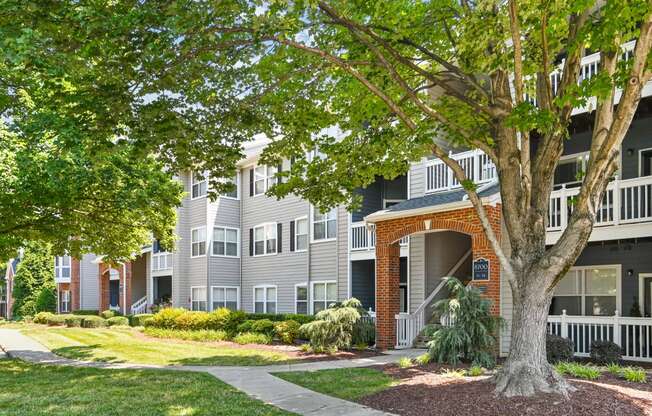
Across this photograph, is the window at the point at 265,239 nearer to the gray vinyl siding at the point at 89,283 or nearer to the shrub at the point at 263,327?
the shrub at the point at 263,327

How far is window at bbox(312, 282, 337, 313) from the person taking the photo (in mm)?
24359

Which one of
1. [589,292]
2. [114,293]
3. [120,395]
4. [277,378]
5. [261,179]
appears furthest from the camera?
[114,293]

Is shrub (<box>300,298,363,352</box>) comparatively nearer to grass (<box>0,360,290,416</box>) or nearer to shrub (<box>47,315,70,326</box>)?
grass (<box>0,360,290,416</box>)

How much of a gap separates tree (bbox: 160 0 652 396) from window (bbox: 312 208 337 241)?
12.4m

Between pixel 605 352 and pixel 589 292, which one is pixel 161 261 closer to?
pixel 589 292

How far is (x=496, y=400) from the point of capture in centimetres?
858

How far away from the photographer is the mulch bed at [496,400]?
8.00 metres

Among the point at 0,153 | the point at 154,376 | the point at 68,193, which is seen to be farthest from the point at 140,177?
the point at 154,376

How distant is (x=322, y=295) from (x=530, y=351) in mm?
16510

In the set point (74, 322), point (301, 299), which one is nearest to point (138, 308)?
point (74, 322)

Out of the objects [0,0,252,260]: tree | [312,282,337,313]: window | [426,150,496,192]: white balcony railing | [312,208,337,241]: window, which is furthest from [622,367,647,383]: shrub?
[312,208,337,241]: window

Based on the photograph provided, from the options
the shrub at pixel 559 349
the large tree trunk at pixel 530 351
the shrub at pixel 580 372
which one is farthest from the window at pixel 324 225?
the large tree trunk at pixel 530 351

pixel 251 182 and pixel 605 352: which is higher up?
pixel 251 182

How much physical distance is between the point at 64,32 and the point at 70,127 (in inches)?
66.3
